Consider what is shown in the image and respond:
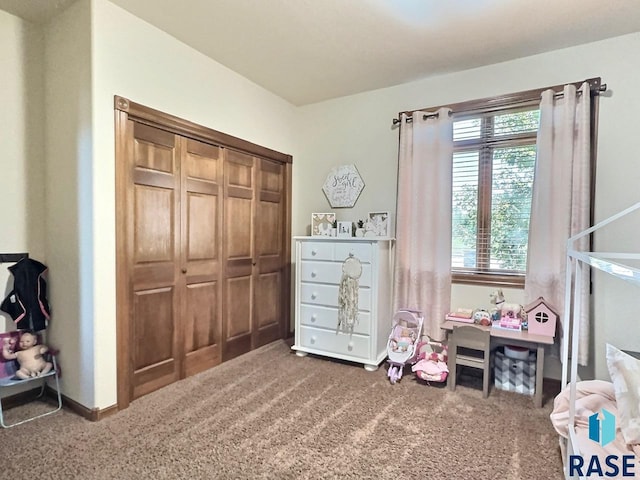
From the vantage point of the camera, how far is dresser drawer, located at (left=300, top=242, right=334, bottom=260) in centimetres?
311

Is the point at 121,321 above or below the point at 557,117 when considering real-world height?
below

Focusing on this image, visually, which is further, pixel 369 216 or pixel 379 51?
pixel 369 216

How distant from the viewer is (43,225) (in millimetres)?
2416

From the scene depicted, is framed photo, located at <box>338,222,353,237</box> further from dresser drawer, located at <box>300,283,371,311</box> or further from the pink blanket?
the pink blanket

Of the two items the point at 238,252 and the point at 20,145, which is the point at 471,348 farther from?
→ the point at 20,145

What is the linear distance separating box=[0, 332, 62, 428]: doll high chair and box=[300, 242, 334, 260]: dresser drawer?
1.96m

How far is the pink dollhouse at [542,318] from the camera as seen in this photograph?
248cm

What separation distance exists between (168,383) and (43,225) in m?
1.39

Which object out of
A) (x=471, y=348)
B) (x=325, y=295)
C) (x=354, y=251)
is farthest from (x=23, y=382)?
(x=471, y=348)

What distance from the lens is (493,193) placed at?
113 inches

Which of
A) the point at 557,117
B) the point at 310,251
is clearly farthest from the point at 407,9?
the point at 310,251

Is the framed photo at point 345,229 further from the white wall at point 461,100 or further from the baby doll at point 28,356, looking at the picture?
the baby doll at point 28,356

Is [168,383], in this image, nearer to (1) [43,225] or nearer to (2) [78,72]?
(1) [43,225]

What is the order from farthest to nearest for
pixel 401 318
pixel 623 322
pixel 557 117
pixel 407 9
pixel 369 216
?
pixel 369 216, pixel 401 318, pixel 557 117, pixel 623 322, pixel 407 9
